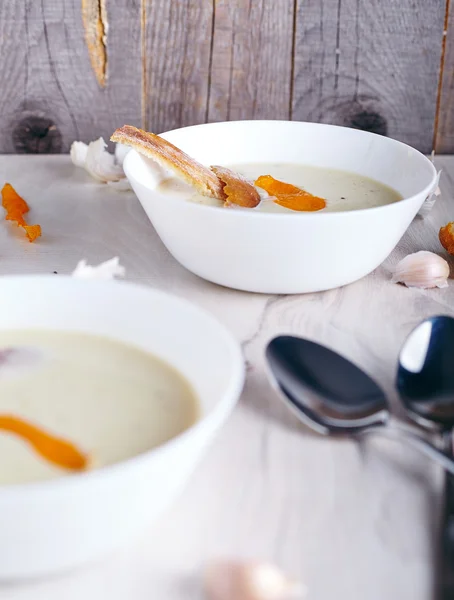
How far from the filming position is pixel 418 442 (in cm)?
66

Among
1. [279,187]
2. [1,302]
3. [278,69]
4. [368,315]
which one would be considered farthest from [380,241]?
[278,69]

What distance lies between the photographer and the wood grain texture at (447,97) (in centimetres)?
148

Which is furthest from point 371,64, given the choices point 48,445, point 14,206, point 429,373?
point 48,445

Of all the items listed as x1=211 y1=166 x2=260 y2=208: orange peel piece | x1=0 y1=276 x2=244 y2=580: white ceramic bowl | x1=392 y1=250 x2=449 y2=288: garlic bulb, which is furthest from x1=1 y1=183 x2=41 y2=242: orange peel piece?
x1=392 y1=250 x2=449 y2=288: garlic bulb

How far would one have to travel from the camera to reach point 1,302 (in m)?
0.77

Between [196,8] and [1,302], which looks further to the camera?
[196,8]

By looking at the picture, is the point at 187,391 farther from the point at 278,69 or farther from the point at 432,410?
the point at 278,69

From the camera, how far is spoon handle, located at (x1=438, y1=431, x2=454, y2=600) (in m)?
0.56

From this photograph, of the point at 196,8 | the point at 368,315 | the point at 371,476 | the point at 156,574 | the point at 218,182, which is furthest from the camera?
the point at 196,8

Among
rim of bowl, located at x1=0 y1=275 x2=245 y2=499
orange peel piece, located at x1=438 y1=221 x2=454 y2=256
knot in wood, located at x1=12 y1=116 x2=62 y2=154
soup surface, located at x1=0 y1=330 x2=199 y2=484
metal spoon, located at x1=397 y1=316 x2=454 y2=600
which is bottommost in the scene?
knot in wood, located at x1=12 y1=116 x2=62 y2=154

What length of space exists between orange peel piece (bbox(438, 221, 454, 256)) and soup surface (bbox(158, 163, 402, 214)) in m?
0.08

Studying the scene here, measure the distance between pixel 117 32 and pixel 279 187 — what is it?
56cm

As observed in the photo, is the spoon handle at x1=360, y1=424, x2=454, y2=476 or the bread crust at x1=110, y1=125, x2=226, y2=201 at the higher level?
the bread crust at x1=110, y1=125, x2=226, y2=201

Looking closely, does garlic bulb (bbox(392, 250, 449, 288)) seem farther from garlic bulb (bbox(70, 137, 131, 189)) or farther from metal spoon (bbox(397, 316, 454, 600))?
garlic bulb (bbox(70, 137, 131, 189))
